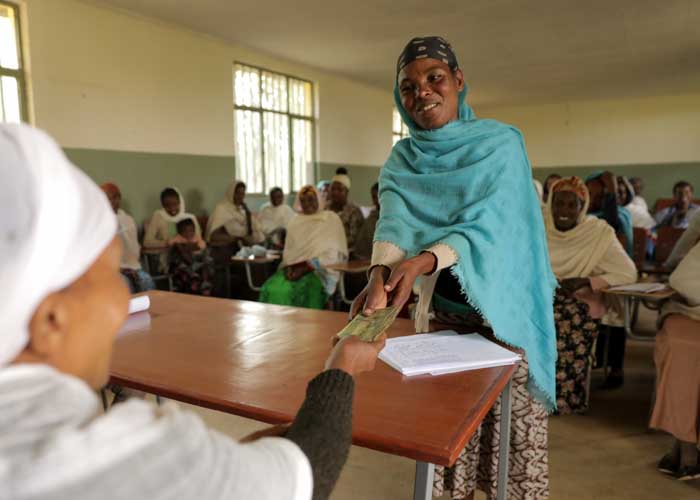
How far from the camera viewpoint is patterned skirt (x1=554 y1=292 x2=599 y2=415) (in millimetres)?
3277

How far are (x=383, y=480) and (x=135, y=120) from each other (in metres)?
5.01

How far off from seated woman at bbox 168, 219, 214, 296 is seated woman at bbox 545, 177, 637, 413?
11.6 ft

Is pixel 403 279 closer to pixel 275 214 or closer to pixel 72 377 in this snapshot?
pixel 72 377

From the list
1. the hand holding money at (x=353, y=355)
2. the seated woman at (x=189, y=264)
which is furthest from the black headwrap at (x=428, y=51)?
the seated woman at (x=189, y=264)

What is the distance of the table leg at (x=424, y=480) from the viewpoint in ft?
3.94

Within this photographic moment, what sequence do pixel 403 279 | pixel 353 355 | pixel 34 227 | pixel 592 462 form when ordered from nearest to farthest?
pixel 34 227, pixel 353 355, pixel 403 279, pixel 592 462

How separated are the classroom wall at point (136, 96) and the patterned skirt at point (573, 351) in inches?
187

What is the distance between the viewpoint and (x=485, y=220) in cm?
153

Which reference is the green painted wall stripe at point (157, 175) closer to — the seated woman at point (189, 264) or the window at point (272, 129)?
the window at point (272, 129)

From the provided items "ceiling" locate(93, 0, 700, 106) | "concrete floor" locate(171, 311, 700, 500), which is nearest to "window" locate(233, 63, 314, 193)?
"ceiling" locate(93, 0, 700, 106)

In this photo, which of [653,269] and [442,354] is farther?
[653,269]

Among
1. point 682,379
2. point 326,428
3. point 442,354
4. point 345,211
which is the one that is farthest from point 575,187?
point 326,428

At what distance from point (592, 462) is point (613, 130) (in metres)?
11.4

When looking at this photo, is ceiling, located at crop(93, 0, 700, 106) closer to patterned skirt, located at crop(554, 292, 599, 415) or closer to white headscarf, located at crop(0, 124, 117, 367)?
patterned skirt, located at crop(554, 292, 599, 415)
